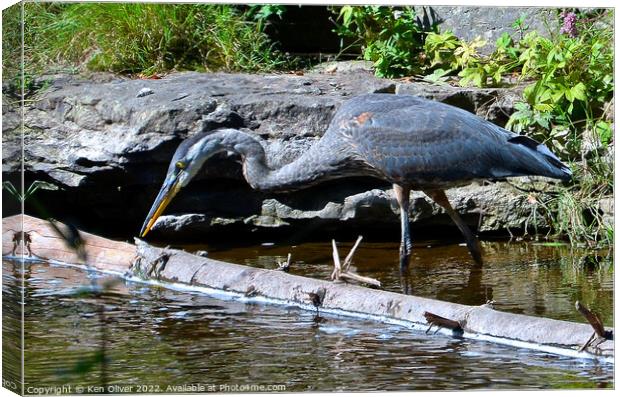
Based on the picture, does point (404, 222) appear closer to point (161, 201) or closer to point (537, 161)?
point (537, 161)

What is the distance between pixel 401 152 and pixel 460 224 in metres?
0.50

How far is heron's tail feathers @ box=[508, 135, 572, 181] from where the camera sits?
214 inches

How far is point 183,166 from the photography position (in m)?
5.49

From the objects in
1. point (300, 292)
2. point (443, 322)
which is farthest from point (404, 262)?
point (443, 322)

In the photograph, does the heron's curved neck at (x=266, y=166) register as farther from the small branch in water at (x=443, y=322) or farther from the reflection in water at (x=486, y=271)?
the small branch in water at (x=443, y=322)

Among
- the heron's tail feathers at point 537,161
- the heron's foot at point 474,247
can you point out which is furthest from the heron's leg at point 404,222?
the heron's tail feathers at point 537,161

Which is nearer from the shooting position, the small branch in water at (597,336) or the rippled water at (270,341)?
the rippled water at (270,341)

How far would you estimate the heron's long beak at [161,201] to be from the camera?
534 centimetres

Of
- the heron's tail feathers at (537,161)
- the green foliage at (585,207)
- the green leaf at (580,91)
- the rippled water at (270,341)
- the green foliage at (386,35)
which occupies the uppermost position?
the green foliage at (386,35)

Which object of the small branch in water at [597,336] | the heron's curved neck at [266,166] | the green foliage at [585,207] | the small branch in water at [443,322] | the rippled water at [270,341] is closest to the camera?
the rippled water at [270,341]

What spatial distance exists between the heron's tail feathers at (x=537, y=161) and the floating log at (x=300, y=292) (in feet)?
4.02

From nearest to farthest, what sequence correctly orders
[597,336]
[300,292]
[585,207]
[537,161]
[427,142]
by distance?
[597,336] → [300,292] → [585,207] → [537,161] → [427,142]

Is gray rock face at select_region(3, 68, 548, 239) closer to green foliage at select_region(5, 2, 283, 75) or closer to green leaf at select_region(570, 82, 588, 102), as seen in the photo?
green foliage at select_region(5, 2, 283, 75)

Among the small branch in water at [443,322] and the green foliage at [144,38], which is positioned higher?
the green foliage at [144,38]
